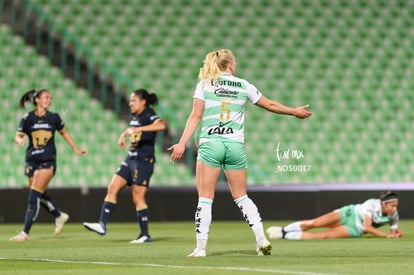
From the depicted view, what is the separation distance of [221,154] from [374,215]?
492 centimetres

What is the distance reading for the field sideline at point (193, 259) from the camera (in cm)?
873

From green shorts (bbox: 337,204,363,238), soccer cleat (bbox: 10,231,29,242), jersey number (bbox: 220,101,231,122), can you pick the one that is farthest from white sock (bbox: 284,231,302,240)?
jersey number (bbox: 220,101,231,122)

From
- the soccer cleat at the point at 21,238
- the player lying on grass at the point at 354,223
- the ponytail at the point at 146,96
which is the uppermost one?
the ponytail at the point at 146,96

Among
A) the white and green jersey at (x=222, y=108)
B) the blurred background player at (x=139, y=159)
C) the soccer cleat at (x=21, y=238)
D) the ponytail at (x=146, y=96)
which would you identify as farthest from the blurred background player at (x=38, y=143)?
the white and green jersey at (x=222, y=108)

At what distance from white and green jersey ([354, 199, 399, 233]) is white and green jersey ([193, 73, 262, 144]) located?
470 centimetres

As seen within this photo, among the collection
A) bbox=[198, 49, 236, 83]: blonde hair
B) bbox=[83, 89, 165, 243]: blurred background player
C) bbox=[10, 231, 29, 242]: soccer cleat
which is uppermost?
bbox=[198, 49, 236, 83]: blonde hair

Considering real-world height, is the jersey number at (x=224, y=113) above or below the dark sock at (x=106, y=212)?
above

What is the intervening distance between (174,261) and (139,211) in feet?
14.4

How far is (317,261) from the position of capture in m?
9.64

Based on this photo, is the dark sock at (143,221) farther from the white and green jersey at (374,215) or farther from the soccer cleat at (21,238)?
the white and green jersey at (374,215)

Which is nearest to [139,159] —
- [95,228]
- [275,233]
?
[95,228]

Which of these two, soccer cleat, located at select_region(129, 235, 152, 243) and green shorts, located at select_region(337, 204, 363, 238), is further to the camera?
green shorts, located at select_region(337, 204, 363, 238)

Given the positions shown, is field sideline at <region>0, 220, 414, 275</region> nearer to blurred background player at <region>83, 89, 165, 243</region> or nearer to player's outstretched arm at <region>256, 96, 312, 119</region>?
blurred background player at <region>83, 89, 165, 243</region>

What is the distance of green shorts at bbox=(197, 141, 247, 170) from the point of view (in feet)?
33.0
